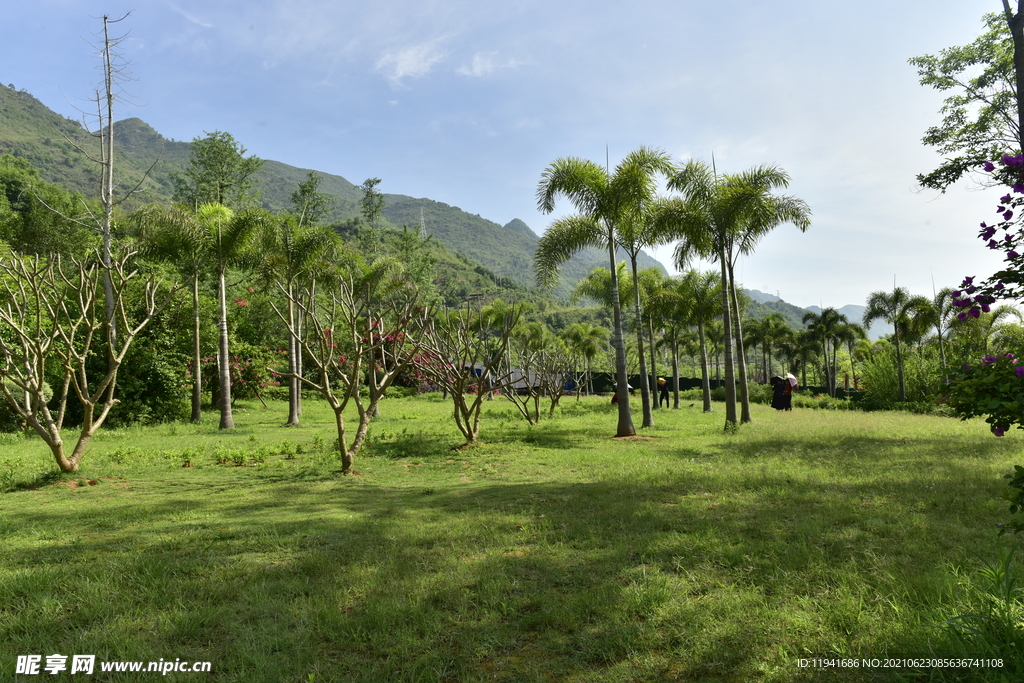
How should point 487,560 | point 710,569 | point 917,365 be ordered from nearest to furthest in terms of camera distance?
point 710,569 → point 487,560 → point 917,365

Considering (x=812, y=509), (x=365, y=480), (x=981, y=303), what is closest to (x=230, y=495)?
(x=365, y=480)

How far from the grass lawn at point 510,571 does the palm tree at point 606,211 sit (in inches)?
292

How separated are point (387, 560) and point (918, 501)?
571 cm

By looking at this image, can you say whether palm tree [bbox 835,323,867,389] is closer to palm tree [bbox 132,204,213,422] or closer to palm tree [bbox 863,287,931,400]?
palm tree [bbox 863,287,931,400]

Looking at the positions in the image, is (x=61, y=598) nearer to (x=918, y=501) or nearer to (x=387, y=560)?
(x=387, y=560)

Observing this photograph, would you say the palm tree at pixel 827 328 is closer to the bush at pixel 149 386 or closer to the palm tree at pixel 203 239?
the palm tree at pixel 203 239

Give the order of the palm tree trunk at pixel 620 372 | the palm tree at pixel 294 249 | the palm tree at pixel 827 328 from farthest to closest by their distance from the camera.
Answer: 1. the palm tree at pixel 827 328
2. the palm tree at pixel 294 249
3. the palm tree trunk at pixel 620 372

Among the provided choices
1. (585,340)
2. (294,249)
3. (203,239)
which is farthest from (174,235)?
(585,340)

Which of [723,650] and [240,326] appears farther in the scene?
[240,326]

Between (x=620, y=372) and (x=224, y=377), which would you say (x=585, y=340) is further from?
(x=224, y=377)

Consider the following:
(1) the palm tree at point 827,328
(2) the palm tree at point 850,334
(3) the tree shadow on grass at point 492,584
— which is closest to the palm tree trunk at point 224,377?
(3) the tree shadow on grass at point 492,584

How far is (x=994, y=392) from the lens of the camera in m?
2.95

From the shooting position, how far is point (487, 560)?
4359 millimetres

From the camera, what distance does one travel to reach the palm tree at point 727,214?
15.3m
